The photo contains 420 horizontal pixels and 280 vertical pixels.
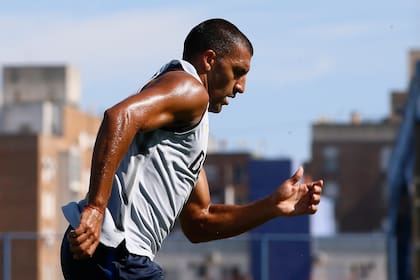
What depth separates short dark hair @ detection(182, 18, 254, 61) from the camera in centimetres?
609

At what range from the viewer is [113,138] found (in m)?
5.53

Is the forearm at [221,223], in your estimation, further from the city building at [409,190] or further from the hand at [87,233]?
the city building at [409,190]

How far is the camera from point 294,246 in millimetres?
23516

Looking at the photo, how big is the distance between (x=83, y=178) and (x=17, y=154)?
7.76 meters

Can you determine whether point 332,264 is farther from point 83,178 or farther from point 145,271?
point 145,271

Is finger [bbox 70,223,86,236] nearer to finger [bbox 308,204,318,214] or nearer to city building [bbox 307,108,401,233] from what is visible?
finger [bbox 308,204,318,214]

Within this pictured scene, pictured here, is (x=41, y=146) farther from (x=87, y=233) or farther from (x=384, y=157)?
(x=87, y=233)

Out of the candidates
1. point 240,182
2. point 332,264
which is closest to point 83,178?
point 240,182

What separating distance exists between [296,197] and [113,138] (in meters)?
1.17

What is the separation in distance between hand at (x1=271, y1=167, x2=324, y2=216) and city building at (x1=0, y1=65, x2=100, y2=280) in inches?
3172

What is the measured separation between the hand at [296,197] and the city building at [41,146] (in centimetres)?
8058

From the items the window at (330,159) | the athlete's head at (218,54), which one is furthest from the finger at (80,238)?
the window at (330,159)

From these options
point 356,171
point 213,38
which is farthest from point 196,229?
point 356,171

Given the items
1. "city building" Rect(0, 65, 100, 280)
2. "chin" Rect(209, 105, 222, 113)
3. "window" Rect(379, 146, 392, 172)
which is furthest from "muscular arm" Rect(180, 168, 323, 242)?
"window" Rect(379, 146, 392, 172)
